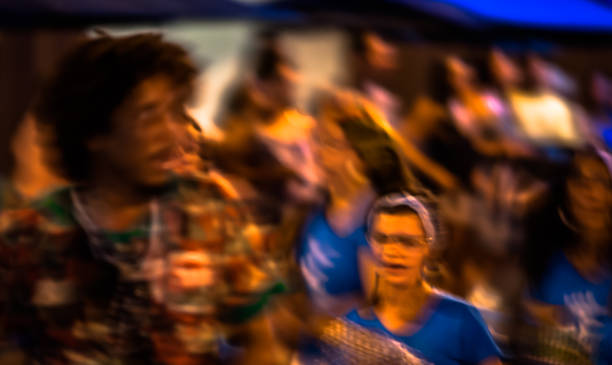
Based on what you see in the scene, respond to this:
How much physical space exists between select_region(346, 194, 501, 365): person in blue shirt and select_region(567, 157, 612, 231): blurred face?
984mm

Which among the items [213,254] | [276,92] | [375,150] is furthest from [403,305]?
[276,92]

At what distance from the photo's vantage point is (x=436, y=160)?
504 cm

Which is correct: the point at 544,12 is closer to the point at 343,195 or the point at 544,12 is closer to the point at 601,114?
the point at 343,195

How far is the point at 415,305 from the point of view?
6.99 ft

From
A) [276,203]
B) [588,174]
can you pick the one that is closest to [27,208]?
[276,203]

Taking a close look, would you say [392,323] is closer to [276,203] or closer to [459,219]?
[276,203]

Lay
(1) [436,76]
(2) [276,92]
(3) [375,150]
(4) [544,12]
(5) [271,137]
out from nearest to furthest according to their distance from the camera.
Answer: (3) [375,150], (4) [544,12], (5) [271,137], (2) [276,92], (1) [436,76]

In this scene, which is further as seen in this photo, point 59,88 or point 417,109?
point 417,109

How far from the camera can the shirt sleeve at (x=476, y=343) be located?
2.10 m

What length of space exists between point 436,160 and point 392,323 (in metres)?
3.01

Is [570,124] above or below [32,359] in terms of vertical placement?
above

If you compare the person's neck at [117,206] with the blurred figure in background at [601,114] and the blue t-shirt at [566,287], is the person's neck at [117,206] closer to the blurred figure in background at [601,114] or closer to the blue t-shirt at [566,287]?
the blue t-shirt at [566,287]

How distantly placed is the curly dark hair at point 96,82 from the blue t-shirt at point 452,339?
94 centimetres

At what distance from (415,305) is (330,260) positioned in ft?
2.48
